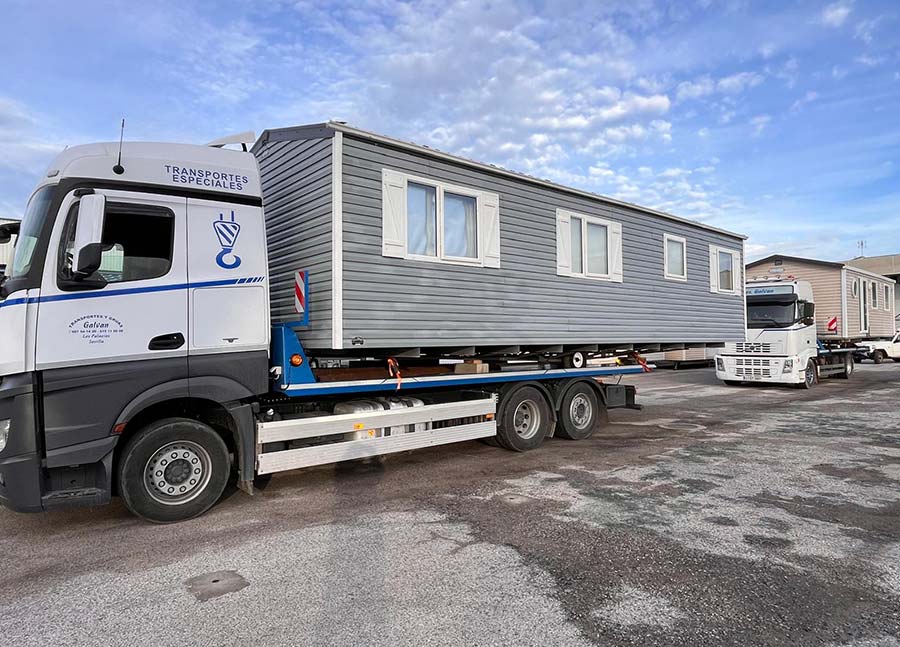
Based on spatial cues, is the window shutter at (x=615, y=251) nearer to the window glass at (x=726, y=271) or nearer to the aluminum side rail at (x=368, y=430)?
the aluminum side rail at (x=368, y=430)

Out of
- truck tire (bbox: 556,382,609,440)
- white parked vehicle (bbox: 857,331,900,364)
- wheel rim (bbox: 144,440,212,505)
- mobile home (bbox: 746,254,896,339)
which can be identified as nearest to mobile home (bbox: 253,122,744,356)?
truck tire (bbox: 556,382,609,440)

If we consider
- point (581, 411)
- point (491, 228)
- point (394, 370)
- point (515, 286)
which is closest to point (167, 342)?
point (394, 370)

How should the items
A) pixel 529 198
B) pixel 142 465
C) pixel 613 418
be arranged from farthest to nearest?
1. pixel 613 418
2. pixel 529 198
3. pixel 142 465

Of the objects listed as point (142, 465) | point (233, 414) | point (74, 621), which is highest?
point (233, 414)

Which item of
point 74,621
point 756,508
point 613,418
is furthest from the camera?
point 613,418

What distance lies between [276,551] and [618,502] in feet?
10.4

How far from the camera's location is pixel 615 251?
30.9 feet

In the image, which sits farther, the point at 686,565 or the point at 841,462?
the point at 841,462

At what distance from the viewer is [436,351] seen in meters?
7.56

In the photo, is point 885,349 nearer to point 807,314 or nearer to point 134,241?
point 807,314

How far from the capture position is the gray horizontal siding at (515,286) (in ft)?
20.7

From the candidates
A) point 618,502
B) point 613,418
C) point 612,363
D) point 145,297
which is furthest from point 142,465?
point 613,418

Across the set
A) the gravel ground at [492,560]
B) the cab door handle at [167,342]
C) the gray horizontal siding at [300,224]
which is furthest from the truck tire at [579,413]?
the cab door handle at [167,342]

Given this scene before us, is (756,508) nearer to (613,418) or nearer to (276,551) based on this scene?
(276,551)
